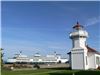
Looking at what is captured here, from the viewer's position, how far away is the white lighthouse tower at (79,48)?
39844 mm

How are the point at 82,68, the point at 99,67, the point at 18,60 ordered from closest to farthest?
the point at 82,68 < the point at 99,67 < the point at 18,60

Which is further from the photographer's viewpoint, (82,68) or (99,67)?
(99,67)

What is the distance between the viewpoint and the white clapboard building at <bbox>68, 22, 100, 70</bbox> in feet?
131

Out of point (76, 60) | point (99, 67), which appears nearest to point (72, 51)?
point (76, 60)

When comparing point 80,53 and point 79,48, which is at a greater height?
point 79,48

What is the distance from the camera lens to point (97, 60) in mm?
43781

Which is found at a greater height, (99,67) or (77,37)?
(77,37)

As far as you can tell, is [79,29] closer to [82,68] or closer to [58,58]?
[82,68]

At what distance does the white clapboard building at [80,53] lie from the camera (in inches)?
1571

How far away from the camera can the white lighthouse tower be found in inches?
1569

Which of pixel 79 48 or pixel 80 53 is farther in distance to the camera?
pixel 79 48

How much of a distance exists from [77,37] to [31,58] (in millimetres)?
94288

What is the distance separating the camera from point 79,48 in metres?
40.3

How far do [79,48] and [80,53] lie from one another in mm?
853
